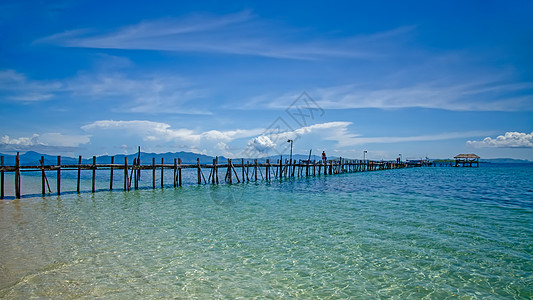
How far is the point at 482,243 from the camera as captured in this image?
32.3 feet

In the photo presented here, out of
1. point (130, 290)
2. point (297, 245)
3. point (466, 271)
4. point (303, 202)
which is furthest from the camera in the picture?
point (303, 202)

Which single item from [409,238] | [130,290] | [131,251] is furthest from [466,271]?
[131,251]

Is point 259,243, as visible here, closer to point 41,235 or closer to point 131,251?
point 131,251

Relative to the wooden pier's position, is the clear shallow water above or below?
below

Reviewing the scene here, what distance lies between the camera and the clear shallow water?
21.4 feet

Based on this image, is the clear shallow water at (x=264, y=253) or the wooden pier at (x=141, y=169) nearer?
the clear shallow water at (x=264, y=253)

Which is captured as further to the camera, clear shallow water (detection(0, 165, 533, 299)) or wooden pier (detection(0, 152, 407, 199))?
wooden pier (detection(0, 152, 407, 199))

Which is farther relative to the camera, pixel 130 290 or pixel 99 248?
pixel 99 248

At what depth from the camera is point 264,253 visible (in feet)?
28.7

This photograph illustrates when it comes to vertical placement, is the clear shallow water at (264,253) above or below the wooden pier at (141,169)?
below

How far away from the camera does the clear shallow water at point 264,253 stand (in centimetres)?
653

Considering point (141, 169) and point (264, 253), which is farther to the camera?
point (141, 169)

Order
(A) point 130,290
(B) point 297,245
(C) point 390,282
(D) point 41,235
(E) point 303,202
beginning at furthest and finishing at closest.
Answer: (E) point 303,202 < (D) point 41,235 < (B) point 297,245 < (C) point 390,282 < (A) point 130,290

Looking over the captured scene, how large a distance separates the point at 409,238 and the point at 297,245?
3.75 metres
